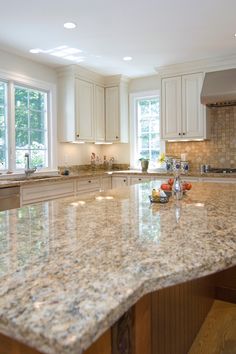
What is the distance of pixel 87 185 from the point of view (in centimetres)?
468

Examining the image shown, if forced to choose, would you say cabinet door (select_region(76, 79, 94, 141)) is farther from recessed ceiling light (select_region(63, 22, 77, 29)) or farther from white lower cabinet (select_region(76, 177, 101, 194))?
recessed ceiling light (select_region(63, 22, 77, 29))

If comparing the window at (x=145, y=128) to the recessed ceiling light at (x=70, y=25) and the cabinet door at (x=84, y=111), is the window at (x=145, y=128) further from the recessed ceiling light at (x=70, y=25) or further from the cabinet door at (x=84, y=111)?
Result: the recessed ceiling light at (x=70, y=25)

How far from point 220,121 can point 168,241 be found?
13.5 ft

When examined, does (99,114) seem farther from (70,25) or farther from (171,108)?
(70,25)

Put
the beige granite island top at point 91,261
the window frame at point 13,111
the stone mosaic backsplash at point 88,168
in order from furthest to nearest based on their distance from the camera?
the stone mosaic backsplash at point 88,168, the window frame at point 13,111, the beige granite island top at point 91,261

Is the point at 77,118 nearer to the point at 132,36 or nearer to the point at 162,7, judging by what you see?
the point at 132,36

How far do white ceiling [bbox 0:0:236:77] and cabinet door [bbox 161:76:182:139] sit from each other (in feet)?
1.17

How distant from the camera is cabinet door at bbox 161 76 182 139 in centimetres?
481

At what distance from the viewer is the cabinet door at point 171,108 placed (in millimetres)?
4812

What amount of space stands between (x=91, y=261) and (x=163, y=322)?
26.2 inches

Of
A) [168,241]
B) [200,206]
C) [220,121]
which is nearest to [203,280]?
[200,206]

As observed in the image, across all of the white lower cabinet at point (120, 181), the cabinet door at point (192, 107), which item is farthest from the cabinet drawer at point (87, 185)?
the cabinet door at point (192, 107)

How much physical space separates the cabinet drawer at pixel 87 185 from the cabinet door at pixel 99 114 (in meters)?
0.89

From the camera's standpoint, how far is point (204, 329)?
2.14 meters
